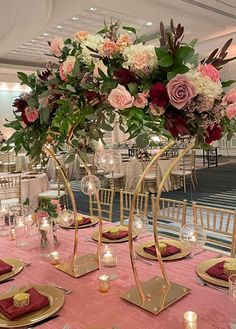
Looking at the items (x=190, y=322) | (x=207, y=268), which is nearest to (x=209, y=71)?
(x=190, y=322)

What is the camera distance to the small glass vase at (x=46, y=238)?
80.8 inches

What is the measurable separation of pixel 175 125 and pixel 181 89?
5.2 inches

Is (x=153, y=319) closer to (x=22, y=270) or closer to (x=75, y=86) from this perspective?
(x=22, y=270)

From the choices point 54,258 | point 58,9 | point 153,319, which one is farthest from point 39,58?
point 153,319

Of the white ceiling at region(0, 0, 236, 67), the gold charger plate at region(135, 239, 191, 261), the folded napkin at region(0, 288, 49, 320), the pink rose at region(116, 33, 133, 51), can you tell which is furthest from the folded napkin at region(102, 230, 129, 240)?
the white ceiling at region(0, 0, 236, 67)

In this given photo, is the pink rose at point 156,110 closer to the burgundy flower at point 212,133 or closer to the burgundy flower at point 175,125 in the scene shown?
the burgundy flower at point 175,125

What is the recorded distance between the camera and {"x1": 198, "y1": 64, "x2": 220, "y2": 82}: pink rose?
1.20 m

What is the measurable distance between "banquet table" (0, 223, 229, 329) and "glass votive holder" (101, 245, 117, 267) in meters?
0.03

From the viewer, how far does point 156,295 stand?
1473 mm

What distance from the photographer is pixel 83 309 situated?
4.66ft

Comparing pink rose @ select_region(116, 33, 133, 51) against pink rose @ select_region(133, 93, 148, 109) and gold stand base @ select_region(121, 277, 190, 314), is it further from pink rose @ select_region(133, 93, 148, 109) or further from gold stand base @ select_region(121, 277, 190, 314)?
gold stand base @ select_region(121, 277, 190, 314)

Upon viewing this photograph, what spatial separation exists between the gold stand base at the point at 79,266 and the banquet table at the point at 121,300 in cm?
3

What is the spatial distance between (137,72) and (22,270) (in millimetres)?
1253

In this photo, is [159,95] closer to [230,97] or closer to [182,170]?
[230,97]
